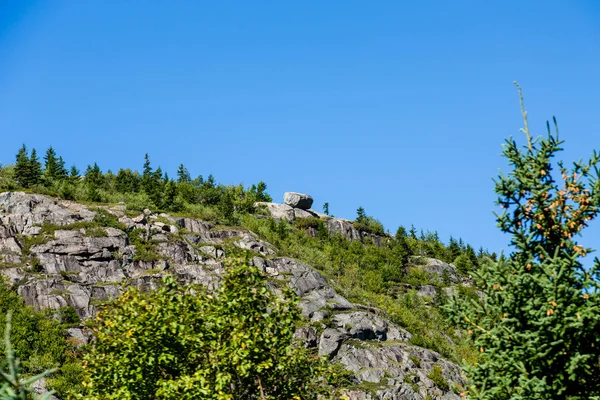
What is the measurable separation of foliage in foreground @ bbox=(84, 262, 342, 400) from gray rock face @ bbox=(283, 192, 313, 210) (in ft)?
549

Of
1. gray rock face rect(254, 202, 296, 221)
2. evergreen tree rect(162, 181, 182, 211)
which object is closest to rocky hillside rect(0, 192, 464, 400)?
evergreen tree rect(162, 181, 182, 211)

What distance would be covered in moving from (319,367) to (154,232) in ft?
339

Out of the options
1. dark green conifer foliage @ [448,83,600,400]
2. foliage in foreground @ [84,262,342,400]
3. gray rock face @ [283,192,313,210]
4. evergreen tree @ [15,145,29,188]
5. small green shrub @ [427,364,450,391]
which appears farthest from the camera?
gray rock face @ [283,192,313,210]

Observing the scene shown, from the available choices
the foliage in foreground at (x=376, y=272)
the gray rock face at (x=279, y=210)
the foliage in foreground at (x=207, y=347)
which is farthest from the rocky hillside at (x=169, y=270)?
the foliage in foreground at (x=207, y=347)

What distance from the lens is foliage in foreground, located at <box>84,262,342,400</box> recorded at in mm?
19562

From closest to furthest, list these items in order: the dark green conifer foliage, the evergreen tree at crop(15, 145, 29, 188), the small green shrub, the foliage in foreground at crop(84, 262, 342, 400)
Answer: the dark green conifer foliage, the foliage in foreground at crop(84, 262, 342, 400), the small green shrub, the evergreen tree at crop(15, 145, 29, 188)

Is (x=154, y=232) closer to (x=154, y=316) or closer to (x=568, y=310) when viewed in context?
(x=154, y=316)

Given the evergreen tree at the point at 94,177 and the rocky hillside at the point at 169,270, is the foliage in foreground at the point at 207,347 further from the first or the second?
the evergreen tree at the point at 94,177

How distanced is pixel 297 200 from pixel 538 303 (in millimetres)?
177143

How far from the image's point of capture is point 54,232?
112 meters

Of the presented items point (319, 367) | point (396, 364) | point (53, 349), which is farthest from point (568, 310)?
point (396, 364)

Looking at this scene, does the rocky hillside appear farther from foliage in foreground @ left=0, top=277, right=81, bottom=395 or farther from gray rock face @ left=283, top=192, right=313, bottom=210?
gray rock face @ left=283, top=192, right=313, bottom=210

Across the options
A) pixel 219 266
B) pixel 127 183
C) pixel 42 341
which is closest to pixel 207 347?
pixel 42 341

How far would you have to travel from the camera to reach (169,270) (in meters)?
93.6
